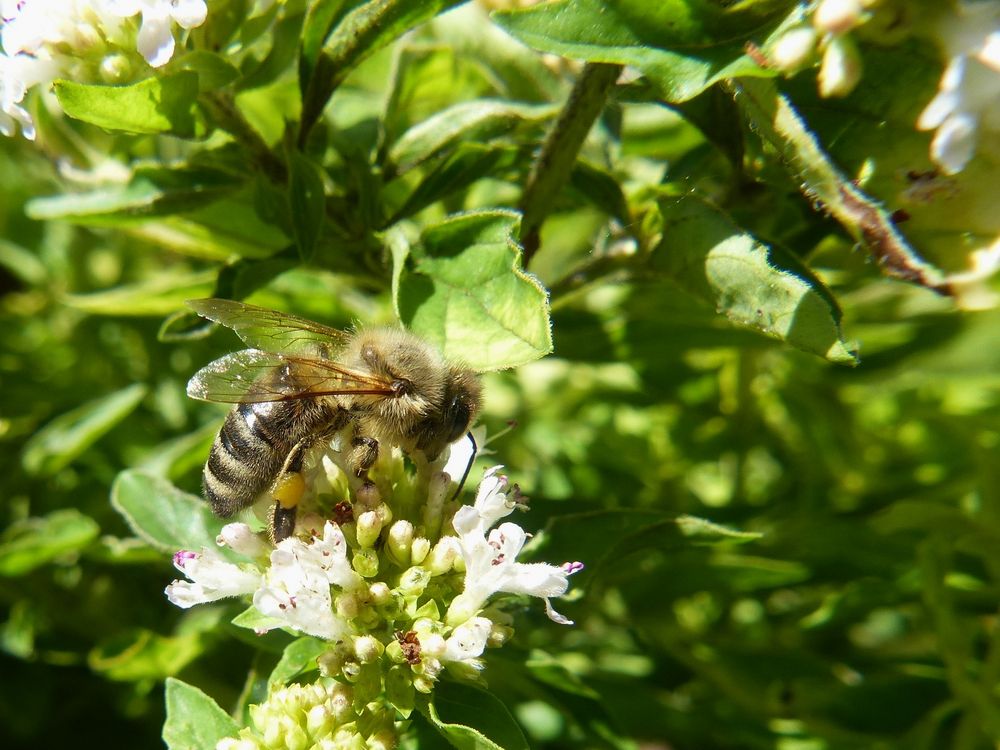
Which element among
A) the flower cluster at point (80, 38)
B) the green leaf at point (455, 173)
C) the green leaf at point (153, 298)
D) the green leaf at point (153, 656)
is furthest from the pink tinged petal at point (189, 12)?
the green leaf at point (153, 656)

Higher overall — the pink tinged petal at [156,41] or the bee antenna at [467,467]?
the pink tinged petal at [156,41]

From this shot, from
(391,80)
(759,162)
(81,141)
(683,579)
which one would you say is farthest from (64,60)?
(683,579)

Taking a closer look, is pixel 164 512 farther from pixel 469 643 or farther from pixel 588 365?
pixel 588 365

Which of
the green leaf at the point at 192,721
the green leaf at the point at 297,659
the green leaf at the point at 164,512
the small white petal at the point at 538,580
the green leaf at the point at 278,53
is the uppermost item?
the green leaf at the point at 278,53

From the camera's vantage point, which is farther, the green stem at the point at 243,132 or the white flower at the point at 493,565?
the green stem at the point at 243,132

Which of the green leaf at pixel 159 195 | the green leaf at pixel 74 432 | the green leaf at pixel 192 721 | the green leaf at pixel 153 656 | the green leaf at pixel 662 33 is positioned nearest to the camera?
the green leaf at pixel 662 33

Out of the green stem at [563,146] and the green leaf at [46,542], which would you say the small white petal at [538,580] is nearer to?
the green stem at [563,146]

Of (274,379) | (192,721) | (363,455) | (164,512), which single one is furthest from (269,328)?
(192,721)
